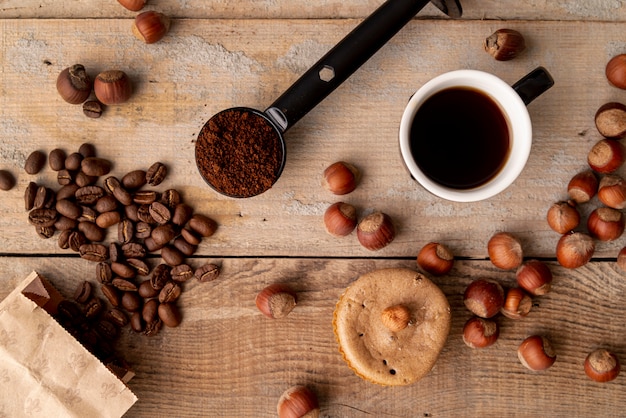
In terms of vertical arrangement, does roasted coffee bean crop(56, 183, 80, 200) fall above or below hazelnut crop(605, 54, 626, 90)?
above

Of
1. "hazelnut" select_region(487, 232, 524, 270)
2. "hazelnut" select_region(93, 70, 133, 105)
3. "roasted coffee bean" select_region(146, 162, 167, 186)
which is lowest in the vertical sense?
"hazelnut" select_region(487, 232, 524, 270)

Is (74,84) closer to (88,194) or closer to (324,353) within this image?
(88,194)

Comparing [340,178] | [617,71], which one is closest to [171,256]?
[340,178]

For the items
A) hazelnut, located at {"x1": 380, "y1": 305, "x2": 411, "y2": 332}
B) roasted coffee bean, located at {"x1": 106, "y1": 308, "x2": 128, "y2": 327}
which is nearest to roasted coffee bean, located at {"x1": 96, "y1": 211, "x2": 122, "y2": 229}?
roasted coffee bean, located at {"x1": 106, "y1": 308, "x2": 128, "y2": 327}

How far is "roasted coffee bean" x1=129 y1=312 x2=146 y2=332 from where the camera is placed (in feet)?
4.35

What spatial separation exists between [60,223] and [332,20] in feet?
2.72

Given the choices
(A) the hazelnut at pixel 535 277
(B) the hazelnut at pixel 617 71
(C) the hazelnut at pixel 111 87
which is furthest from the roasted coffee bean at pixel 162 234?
(B) the hazelnut at pixel 617 71

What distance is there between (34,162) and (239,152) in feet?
1.72

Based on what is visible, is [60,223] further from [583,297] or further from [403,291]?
[583,297]

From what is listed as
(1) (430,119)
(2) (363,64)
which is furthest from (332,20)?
(1) (430,119)

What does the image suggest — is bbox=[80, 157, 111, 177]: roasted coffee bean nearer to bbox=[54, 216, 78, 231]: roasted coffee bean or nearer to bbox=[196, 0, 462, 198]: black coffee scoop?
bbox=[54, 216, 78, 231]: roasted coffee bean

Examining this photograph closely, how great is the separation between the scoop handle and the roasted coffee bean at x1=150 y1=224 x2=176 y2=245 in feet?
1.23

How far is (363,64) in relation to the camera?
1.33 m

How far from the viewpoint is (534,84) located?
3.82ft
